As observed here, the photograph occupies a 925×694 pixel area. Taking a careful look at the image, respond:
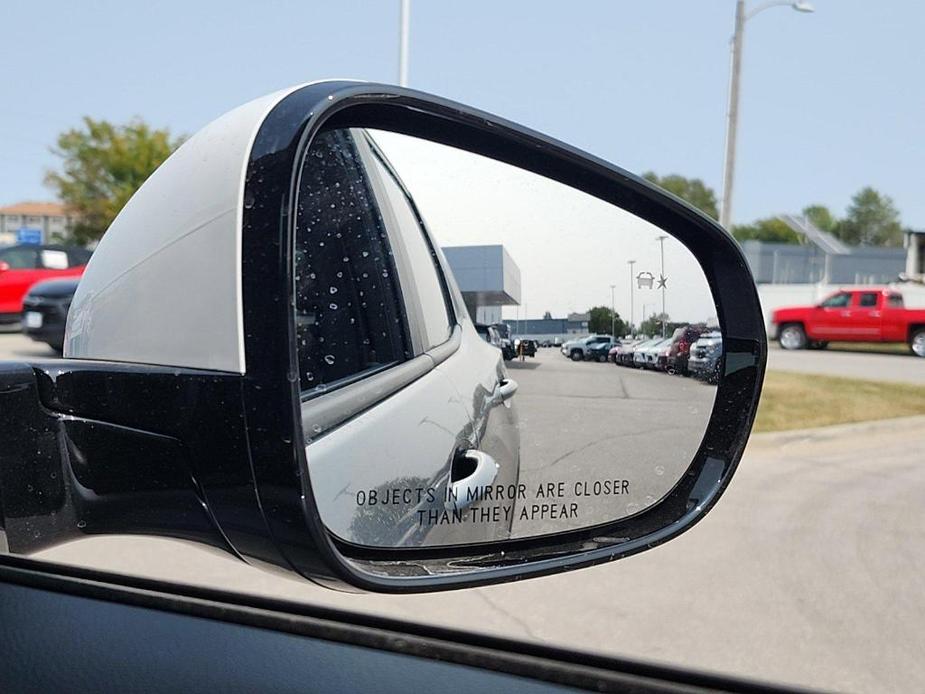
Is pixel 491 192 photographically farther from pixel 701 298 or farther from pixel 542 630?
pixel 542 630

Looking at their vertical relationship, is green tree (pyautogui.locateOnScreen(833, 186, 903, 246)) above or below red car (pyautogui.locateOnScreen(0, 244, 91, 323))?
above

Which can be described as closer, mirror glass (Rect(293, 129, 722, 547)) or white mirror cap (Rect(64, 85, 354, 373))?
white mirror cap (Rect(64, 85, 354, 373))

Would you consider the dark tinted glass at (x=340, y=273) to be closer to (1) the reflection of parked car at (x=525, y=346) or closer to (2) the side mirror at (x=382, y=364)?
(2) the side mirror at (x=382, y=364)

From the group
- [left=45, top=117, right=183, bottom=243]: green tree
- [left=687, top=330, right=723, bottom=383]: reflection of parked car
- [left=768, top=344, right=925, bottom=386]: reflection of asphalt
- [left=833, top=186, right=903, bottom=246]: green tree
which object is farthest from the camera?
[left=833, top=186, right=903, bottom=246]: green tree

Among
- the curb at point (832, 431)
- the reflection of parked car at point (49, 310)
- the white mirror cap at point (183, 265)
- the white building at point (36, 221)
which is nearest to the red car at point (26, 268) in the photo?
the reflection of parked car at point (49, 310)

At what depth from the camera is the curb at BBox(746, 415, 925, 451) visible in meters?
8.53

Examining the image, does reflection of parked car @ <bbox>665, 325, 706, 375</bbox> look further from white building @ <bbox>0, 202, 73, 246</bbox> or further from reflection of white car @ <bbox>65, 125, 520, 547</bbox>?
white building @ <bbox>0, 202, 73, 246</bbox>

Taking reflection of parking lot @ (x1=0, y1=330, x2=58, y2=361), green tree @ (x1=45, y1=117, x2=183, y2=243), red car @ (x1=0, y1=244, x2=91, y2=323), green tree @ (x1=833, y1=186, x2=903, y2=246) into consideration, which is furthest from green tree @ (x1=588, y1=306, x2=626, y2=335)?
green tree @ (x1=833, y1=186, x2=903, y2=246)

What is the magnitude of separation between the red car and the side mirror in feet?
4.23

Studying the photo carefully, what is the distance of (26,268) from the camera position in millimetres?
3316

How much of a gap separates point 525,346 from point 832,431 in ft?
28.5

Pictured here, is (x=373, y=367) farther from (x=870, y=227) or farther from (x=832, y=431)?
(x=870, y=227)

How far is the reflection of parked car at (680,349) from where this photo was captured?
146 cm

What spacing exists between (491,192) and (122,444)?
584 millimetres
